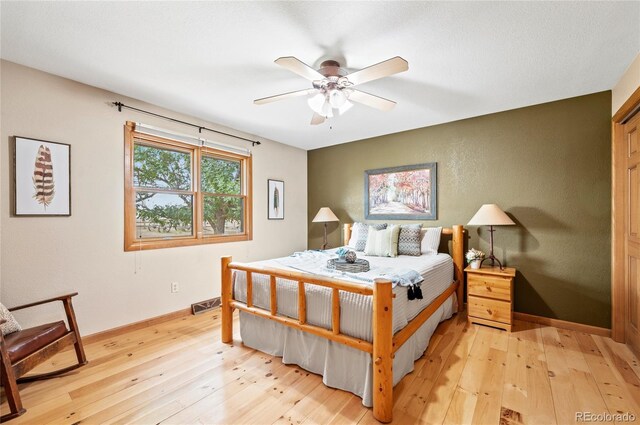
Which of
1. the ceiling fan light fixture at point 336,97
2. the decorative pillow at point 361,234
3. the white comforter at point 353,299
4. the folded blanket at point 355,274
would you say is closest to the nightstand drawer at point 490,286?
the white comforter at point 353,299

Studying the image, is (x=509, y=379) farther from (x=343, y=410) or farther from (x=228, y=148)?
(x=228, y=148)

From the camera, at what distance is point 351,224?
455 centimetres

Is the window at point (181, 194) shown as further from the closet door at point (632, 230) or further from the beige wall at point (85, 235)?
the closet door at point (632, 230)

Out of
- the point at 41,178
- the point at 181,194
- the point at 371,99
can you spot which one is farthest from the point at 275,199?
the point at 41,178

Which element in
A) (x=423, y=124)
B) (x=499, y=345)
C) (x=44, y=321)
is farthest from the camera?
(x=423, y=124)

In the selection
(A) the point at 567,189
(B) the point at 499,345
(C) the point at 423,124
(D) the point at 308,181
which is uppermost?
(C) the point at 423,124

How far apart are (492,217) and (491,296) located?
0.83 metres

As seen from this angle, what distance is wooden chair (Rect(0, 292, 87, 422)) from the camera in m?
1.67

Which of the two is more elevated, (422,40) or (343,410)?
(422,40)

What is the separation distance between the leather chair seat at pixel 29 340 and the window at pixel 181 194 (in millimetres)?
979

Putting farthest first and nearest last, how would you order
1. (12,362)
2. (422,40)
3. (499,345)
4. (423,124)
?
1. (423,124)
2. (499,345)
3. (422,40)
4. (12,362)

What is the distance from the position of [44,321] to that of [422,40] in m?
3.74

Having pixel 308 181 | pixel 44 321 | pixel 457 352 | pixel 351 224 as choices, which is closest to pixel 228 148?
pixel 308 181

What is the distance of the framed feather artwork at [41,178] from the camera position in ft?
7.39
